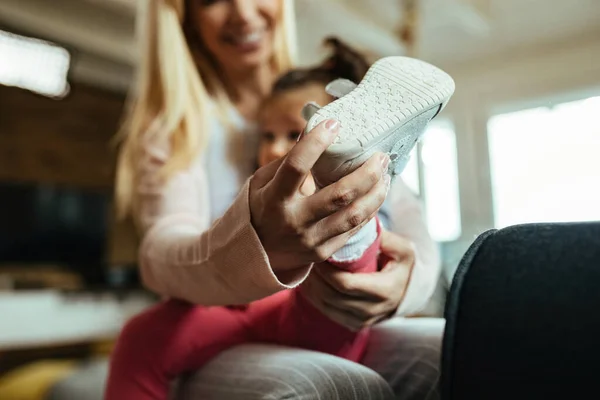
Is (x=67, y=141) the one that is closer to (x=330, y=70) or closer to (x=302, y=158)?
(x=330, y=70)

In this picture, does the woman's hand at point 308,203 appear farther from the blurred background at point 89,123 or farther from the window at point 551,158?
the blurred background at point 89,123

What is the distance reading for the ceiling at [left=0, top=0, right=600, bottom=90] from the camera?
0.92 meters

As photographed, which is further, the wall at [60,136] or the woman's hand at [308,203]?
the wall at [60,136]

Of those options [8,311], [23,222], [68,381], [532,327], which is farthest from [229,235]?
[23,222]

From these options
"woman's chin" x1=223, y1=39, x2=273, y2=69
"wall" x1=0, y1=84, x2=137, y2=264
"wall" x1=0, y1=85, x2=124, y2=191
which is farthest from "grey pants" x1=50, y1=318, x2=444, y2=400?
"wall" x1=0, y1=85, x2=124, y2=191

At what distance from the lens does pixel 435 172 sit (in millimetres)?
643

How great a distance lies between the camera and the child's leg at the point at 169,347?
0.52 meters

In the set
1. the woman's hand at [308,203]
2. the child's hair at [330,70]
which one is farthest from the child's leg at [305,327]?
the child's hair at [330,70]

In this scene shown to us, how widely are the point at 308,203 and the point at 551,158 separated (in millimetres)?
623

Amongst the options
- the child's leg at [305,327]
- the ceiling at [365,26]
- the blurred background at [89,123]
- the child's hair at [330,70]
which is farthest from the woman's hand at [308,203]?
the blurred background at [89,123]

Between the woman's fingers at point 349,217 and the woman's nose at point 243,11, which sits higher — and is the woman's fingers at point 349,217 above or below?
below

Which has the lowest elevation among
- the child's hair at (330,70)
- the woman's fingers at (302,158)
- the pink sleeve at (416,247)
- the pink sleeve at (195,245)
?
the pink sleeve at (416,247)

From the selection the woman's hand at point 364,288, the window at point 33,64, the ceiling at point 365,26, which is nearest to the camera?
the woman's hand at point 364,288

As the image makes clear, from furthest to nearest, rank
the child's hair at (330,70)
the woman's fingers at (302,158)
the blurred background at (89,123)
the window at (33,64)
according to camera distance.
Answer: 1. the window at (33,64)
2. the blurred background at (89,123)
3. the child's hair at (330,70)
4. the woman's fingers at (302,158)
